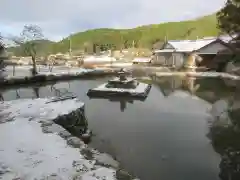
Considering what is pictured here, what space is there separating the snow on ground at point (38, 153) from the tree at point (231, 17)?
23.3 feet

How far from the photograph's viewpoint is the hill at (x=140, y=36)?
86.6m

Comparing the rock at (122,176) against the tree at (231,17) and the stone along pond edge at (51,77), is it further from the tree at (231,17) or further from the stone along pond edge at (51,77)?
the stone along pond edge at (51,77)

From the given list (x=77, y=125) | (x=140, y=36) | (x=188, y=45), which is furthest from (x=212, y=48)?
(x=140, y=36)

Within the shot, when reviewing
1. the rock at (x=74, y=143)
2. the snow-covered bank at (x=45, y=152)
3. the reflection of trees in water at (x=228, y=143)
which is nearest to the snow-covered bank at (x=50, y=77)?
the snow-covered bank at (x=45, y=152)

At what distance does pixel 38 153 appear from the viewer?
24.4ft

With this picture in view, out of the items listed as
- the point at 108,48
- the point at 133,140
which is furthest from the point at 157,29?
the point at 133,140

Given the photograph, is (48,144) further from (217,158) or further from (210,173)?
(217,158)

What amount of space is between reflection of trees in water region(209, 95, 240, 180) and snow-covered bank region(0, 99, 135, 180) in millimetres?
3672

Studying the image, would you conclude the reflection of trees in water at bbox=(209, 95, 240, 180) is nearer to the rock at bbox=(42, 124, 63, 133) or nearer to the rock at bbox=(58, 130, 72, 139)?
the rock at bbox=(58, 130, 72, 139)

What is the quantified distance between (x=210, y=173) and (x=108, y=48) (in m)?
76.3

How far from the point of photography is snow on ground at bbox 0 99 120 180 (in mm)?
6195

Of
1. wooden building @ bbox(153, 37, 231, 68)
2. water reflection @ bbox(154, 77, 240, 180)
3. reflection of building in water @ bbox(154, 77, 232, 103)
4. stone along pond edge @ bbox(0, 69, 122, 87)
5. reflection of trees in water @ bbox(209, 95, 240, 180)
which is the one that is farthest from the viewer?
wooden building @ bbox(153, 37, 231, 68)

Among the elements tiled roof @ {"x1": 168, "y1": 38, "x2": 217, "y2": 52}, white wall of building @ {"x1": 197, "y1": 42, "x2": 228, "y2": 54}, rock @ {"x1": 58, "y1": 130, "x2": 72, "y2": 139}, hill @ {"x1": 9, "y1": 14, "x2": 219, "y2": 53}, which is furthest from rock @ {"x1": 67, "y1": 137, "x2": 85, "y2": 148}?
hill @ {"x1": 9, "y1": 14, "x2": 219, "y2": 53}

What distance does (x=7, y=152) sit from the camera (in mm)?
7555
